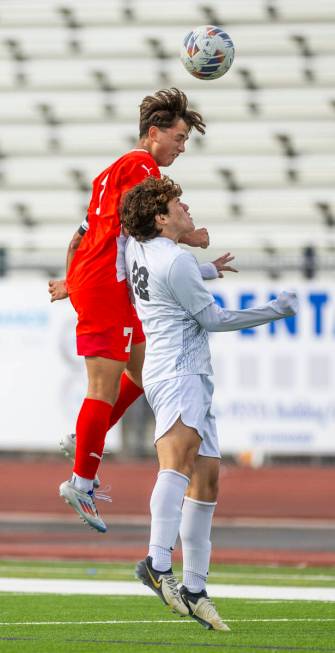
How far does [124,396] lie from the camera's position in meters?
7.45

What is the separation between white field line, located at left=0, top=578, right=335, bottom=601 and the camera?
28.6 ft

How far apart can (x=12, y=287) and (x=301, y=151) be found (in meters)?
4.90

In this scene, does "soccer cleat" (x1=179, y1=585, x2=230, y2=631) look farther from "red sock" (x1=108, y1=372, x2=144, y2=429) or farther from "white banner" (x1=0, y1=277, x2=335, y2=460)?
"white banner" (x1=0, y1=277, x2=335, y2=460)

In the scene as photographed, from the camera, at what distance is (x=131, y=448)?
56.9ft

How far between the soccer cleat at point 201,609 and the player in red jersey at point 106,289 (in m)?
0.81

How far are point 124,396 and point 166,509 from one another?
1.23 metres

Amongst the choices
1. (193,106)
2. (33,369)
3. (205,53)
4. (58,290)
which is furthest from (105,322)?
(193,106)

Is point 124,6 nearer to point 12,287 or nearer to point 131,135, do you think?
point 131,135

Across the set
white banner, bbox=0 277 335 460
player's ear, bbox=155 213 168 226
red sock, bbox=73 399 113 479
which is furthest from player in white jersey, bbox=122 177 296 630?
white banner, bbox=0 277 335 460

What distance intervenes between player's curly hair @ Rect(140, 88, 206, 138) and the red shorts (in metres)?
0.81

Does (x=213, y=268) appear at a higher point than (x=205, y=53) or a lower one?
lower

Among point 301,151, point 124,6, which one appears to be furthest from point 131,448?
point 124,6

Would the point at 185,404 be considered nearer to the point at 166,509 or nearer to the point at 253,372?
the point at 166,509

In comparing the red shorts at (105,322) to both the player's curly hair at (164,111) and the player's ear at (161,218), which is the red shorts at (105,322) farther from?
the player's curly hair at (164,111)
